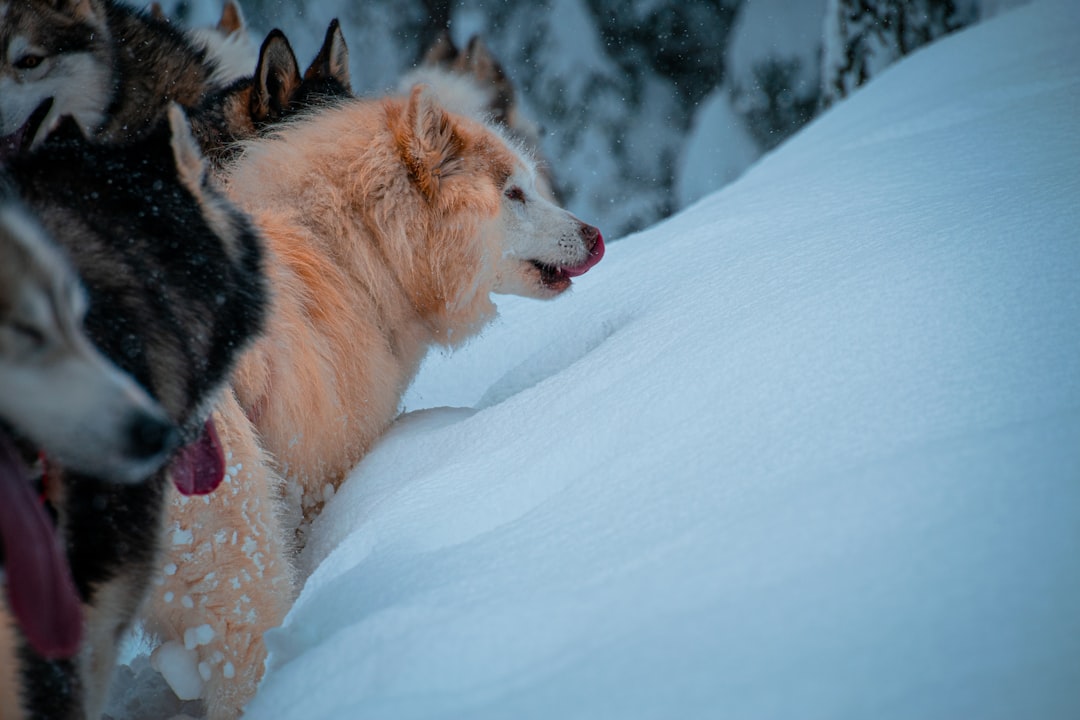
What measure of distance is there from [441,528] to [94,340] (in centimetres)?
49

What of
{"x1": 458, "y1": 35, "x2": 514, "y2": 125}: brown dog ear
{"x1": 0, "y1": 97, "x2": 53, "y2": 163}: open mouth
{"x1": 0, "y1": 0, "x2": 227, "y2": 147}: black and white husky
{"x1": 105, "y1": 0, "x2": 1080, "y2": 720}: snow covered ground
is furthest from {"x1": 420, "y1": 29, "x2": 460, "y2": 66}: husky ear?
{"x1": 105, "y1": 0, "x2": 1080, "y2": 720}: snow covered ground

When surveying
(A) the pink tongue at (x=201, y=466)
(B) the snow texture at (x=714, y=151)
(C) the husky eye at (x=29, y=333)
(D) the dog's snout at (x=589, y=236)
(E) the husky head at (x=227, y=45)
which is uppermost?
(C) the husky eye at (x=29, y=333)

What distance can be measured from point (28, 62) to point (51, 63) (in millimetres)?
78

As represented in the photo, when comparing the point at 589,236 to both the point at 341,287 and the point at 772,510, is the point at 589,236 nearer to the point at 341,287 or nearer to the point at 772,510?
the point at 341,287

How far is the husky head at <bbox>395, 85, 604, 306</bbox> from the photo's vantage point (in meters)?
1.80

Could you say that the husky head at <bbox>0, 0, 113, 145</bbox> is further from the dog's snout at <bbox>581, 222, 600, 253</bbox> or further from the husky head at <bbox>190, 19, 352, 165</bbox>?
the dog's snout at <bbox>581, 222, 600, 253</bbox>

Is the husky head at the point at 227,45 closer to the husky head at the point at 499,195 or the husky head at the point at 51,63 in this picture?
the husky head at the point at 51,63

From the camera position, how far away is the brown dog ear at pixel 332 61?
7.41 feet

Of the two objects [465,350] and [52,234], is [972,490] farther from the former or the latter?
[465,350]

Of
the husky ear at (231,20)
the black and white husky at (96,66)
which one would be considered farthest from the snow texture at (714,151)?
the black and white husky at (96,66)

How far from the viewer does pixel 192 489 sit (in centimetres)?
109

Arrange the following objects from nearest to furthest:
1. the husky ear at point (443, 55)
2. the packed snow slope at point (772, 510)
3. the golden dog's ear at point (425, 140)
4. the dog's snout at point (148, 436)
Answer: the packed snow slope at point (772, 510) < the dog's snout at point (148, 436) < the golden dog's ear at point (425, 140) < the husky ear at point (443, 55)

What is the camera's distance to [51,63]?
8.14 feet

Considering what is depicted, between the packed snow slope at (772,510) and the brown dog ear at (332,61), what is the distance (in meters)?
1.19
